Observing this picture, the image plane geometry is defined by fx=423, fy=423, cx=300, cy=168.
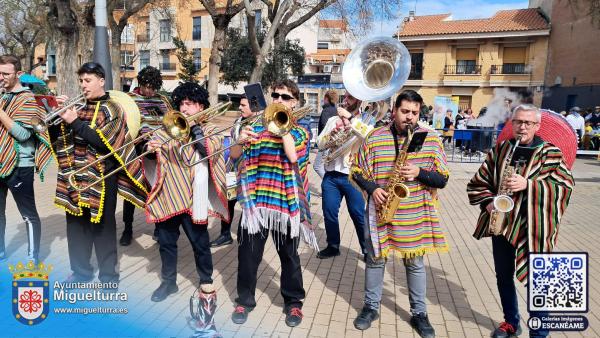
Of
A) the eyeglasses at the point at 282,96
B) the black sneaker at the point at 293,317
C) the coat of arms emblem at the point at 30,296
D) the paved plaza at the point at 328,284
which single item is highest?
the eyeglasses at the point at 282,96

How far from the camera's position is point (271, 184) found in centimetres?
321

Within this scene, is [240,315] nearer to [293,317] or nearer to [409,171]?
[293,317]

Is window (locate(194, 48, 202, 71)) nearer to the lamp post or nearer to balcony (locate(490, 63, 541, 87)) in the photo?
balcony (locate(490, 63, 541, 87))

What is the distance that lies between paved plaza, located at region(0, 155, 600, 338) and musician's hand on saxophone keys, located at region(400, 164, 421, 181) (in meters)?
1.26

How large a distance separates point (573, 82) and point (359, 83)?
1048 inches

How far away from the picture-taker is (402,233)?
124 inches

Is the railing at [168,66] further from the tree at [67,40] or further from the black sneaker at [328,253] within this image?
the black sneaker at [328,253]

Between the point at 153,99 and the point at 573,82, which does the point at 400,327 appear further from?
the point at 573,82

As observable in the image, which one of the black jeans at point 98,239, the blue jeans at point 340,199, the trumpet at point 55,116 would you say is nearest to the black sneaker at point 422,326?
the blue jeans at point 340,199

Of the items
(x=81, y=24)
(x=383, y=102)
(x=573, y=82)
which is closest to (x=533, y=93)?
(x=573, y=82)

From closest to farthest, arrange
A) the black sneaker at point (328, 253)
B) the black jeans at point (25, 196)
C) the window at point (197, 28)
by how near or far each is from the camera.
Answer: the black jeans at point (25, 196), the black sneaker at point (328, 253), the window at point (197, 28)

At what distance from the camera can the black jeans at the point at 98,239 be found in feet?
12.1

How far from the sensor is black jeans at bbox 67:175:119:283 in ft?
12.1

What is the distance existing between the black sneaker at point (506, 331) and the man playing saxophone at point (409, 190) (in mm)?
491
